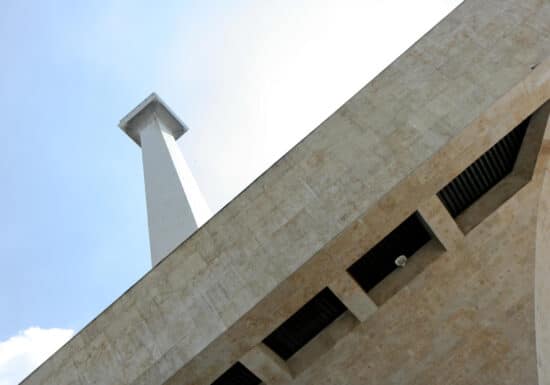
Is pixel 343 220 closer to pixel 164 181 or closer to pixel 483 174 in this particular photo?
pixel 483 174

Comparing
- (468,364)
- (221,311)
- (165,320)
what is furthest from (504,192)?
(165,320)

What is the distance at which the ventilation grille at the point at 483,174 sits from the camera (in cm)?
831

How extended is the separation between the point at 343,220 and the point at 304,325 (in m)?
2.25

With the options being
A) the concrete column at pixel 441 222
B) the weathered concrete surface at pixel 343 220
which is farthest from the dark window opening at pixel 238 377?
the concrete column at pixel 441 222

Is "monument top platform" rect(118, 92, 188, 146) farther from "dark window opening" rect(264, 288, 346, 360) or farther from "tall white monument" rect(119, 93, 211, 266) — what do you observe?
"dark window opening" rect(264, 288, 346, 360)

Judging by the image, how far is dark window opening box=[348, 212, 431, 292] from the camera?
8.26 metres

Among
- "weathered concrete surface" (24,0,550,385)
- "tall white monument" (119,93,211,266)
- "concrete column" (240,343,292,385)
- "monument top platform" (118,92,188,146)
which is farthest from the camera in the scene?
"monument top platform" (118,92,188,146)

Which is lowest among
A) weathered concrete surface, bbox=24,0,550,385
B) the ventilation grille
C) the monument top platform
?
the ventilation grille

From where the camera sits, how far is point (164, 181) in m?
16.9

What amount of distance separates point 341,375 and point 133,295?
3.41 metres

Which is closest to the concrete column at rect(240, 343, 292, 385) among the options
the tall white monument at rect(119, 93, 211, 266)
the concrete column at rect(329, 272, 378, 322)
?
the concrete column at rect(329, 272, 378, 322)

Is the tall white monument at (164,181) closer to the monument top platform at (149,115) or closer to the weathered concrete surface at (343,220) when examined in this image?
the monument top platform at (149,115)

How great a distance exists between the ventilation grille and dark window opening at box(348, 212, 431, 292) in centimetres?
63

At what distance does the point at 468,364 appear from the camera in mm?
8742
